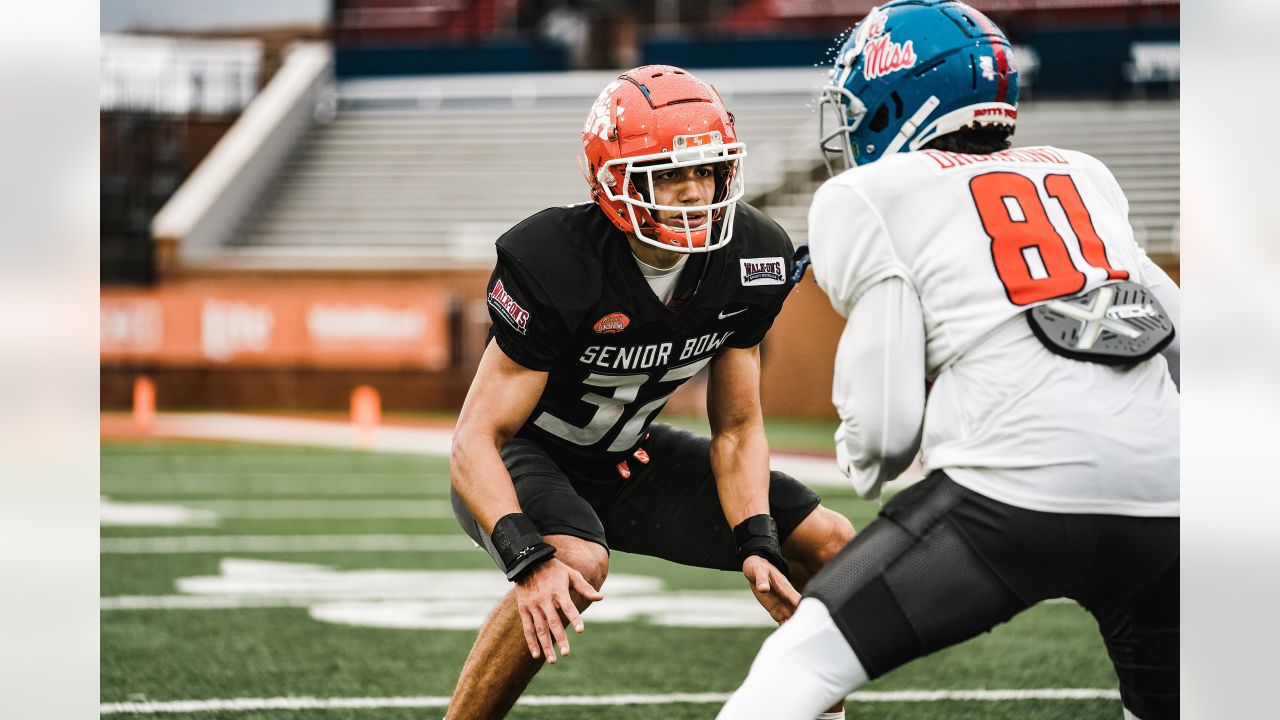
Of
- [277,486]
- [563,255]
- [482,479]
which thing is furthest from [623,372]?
[277,486]

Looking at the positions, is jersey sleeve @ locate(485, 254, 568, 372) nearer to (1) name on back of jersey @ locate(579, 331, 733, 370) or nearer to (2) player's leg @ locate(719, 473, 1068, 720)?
(1) name on back of jersey @ locate(579, 331, 733, 370)

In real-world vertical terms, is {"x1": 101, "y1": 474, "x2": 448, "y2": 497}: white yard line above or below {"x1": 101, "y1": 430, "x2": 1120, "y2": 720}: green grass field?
below

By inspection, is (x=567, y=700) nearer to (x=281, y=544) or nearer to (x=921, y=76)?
(x=921, y=76)

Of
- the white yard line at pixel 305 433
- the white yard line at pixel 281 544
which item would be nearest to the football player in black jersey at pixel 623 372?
the white yard line at pixel 281 544

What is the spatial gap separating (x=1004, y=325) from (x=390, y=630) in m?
3.22

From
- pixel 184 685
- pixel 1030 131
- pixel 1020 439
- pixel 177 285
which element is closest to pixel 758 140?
pixel 1030 131

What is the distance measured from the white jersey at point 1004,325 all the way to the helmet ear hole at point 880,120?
233 mm

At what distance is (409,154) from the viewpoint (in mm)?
19609

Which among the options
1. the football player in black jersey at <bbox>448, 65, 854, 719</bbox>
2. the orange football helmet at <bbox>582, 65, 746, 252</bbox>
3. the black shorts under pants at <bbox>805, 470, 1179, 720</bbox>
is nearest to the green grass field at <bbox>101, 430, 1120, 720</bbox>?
the football player in black jersey at <bbox>448, 65, 854, 719</bbox>

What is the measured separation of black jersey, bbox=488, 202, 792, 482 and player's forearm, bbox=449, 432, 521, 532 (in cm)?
18

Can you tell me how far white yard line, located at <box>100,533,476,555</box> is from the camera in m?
6.50

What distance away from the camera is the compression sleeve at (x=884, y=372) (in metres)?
1.87
